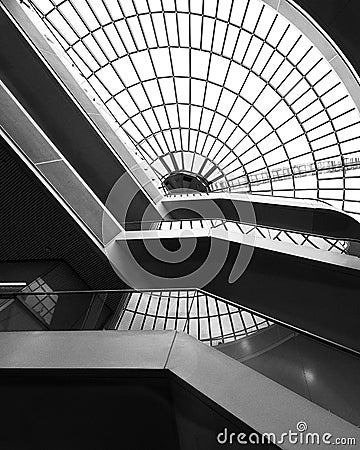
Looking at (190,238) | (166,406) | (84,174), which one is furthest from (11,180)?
(84,174)

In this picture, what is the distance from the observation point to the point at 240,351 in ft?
23.4

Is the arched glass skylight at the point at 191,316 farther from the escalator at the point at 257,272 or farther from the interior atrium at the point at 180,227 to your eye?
the escalator at the point at 257,272

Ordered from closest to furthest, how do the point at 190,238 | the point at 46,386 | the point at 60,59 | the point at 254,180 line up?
the point at 46,386 < the point at 190,238 < the point at 60,59 < the point at 254,180

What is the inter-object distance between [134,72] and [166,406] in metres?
26.6

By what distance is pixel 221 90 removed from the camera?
30.6 m

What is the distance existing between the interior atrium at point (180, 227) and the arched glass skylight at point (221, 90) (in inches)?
5.0

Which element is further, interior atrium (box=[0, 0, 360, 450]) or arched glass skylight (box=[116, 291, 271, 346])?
arched glass skylight (box=[116, 291, 271, 346])

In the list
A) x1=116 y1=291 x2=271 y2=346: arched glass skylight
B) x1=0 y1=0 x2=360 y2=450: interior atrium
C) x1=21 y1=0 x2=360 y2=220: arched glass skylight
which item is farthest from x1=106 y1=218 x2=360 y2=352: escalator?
x1=21 y1=0 x2=360 y2=220: arched glass skylight

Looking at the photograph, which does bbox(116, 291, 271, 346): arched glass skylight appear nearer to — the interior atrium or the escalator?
the interior atrium

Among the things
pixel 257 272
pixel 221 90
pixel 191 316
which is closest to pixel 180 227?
pixel 257 272

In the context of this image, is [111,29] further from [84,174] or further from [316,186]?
[316,186]

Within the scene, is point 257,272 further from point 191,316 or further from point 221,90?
point 221,90

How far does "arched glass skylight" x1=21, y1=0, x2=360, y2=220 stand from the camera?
2583 cm

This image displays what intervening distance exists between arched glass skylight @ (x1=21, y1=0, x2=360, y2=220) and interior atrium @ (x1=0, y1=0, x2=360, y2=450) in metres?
0.13
